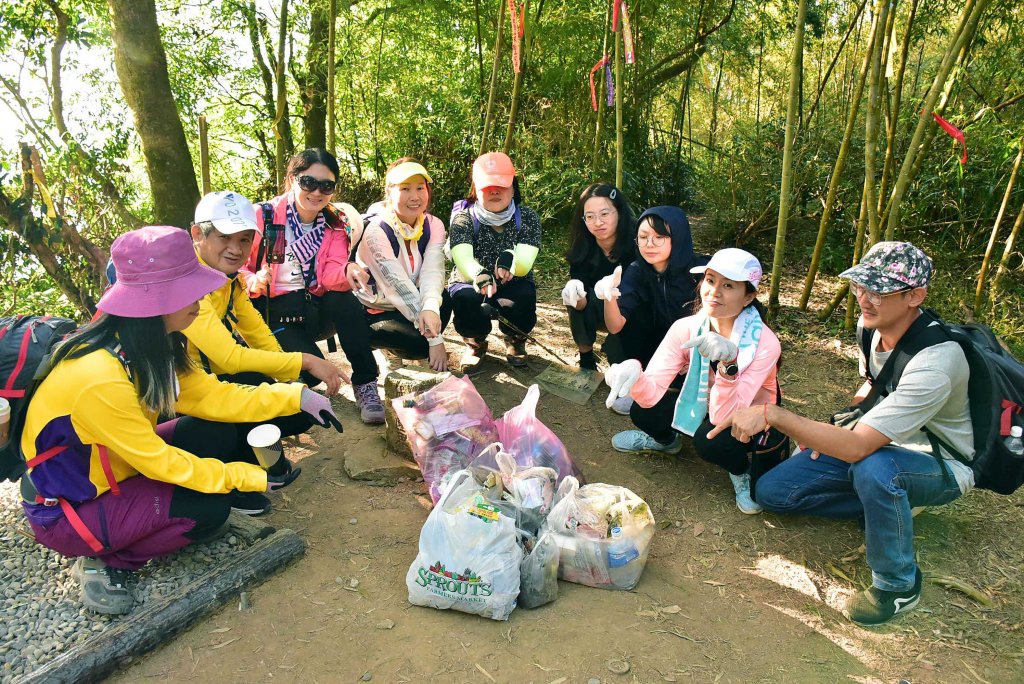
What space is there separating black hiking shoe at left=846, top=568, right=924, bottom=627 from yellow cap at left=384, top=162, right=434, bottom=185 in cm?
279

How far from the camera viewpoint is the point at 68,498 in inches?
86.0

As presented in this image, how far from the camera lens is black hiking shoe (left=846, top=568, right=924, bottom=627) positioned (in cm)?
242

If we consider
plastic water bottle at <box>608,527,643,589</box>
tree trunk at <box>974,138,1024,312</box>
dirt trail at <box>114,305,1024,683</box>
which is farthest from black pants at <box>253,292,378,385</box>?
tree trunk at <box>974,138,1024,312</box>

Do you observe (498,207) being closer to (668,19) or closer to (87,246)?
(87,246)

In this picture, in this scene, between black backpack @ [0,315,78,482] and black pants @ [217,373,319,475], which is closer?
black backpack @ [0,315,78,482]

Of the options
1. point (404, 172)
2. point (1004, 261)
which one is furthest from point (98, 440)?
point (1004, 261)

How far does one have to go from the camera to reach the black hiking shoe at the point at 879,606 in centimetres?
242

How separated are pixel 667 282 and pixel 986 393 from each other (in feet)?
5.01

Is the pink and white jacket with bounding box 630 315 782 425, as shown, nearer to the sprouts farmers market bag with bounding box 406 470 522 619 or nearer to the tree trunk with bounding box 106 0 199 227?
the sprouts farmers market bag with bounding box 406 470 522 619

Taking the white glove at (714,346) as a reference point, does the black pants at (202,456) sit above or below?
below

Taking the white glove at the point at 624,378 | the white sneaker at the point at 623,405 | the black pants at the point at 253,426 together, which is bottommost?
A: the white sneaker at the point at 623,405

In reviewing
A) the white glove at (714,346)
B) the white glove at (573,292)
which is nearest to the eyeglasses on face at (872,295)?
the white glove at (714,346)

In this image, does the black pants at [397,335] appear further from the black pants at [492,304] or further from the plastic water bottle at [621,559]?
the plastic water bottle at [621,559]

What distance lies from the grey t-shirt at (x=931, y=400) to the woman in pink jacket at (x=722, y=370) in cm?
52
